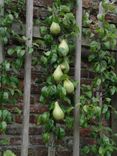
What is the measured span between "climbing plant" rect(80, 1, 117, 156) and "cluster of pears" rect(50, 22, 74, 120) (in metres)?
0.14

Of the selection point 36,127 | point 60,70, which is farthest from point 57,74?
point 36,127

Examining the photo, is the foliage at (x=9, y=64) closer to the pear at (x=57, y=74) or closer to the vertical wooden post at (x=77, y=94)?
the pear at (x=57, y=74)

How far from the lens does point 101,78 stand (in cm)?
256

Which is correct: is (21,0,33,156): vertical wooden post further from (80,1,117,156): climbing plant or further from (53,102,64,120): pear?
(80,1,117,156): climbing plant

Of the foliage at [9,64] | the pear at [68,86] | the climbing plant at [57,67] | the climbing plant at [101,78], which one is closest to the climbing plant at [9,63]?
the foliage at [9,64]

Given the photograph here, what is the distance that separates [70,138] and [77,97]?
0.39 metres

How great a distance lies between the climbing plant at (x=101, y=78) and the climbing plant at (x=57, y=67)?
0.45ft

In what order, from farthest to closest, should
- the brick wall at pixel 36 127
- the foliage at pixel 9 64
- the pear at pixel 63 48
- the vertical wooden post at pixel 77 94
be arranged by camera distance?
the brick wall at pixel 36 127 → the vertical wooden post at pixel 77 94 → the pear at pixel 63 48 → the foliage at pixel 9 64

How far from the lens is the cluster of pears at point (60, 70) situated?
234 centimetres

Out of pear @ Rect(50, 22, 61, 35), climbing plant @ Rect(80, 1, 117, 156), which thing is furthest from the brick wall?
pear @ Rect(50, 22, 61, 35)

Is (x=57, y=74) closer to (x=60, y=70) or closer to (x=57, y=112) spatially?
(x=60, y=70)

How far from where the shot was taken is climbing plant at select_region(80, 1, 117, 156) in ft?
8.21

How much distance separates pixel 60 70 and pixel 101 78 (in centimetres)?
32

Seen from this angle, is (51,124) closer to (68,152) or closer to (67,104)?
(67,104)
